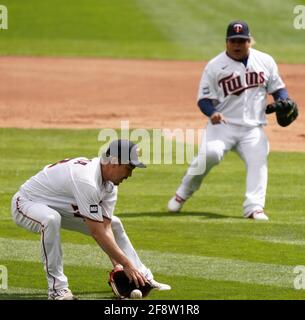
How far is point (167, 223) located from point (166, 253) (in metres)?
1.60

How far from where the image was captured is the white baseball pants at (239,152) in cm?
1300

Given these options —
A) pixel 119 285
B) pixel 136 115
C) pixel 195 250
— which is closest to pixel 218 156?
pixel 195 250

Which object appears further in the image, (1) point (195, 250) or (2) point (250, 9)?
(2) point (250, 9)

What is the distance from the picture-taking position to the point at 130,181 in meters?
15.1

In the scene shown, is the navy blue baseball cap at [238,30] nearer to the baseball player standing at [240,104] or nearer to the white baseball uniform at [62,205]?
the baseball player standing at [240,104]

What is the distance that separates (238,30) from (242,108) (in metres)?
0.91

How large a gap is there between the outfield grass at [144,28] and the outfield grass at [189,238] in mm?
11066

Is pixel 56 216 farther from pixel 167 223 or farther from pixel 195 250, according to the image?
pixel 167 223

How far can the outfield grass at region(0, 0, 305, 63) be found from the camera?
27984mm

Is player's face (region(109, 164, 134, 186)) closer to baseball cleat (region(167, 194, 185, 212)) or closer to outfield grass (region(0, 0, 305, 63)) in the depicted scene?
baseball cleat (region(167, 194, 185, 212))

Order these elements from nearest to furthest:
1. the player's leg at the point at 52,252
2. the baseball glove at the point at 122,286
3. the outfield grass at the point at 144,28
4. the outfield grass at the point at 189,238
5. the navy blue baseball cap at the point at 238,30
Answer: the player's leg at the point at 52,252
the baseball glove at the point at 122,286
the outfield grass at the point at 189,238
the navy blue baseball cap at the point at 238,30
the outfield grass at the point at 144,28

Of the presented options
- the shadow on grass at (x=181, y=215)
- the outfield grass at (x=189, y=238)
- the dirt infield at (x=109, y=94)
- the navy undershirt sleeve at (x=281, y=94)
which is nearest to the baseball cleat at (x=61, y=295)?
the outfield grass at (x=189, y=238)
